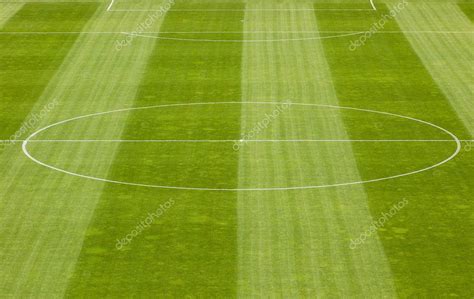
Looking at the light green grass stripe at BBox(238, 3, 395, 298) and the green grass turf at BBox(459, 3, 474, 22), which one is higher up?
the light green grass stripe at BBox(238, 3, 395, 298)

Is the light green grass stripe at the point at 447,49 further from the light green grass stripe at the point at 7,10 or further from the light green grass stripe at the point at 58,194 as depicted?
the light green grass stripe at the point at 7,10

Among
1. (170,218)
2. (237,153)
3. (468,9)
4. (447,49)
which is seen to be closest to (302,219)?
(170,218)

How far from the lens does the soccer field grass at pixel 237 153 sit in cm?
1945

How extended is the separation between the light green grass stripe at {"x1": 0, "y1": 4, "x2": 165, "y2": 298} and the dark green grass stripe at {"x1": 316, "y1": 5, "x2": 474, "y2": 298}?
5.92 m

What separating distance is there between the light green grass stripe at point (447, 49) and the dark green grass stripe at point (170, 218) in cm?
605

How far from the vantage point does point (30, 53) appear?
35.6 m

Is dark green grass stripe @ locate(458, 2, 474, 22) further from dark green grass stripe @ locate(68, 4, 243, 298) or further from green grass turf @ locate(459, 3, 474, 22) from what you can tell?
dark green grass stripe @ locate(68, 4, 243, 298)

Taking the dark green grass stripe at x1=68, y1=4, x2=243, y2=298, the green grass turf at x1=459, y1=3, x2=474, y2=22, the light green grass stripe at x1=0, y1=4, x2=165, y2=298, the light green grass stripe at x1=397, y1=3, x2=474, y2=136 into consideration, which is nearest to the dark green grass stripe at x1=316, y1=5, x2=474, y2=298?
the light green grass stripe at x1=397, y1=3, x2=474, y2=136

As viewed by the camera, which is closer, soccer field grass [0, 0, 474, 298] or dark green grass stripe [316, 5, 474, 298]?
dark green grass stripe [316, 5, 474, 298]

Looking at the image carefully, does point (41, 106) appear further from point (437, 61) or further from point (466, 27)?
point (466, 27)

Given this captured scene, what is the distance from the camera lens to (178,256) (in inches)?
786

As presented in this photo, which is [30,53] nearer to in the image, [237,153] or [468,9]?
[237,153]

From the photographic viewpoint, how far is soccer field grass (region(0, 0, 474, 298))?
19.5 meters

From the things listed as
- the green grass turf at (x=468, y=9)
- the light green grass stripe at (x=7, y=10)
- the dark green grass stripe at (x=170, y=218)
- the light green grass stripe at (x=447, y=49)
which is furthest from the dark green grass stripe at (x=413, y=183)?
the light green grass stripe at (x=7, y=10)
